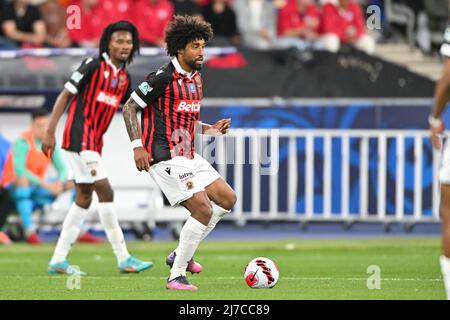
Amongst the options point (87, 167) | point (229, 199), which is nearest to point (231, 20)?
point (87, 167)

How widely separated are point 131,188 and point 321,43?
19.5ft

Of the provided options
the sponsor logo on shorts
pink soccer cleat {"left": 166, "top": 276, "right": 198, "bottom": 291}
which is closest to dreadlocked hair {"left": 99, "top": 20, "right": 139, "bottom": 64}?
the sponsor logo on shorts

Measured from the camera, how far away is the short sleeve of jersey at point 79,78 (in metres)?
14.3

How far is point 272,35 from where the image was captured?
993 inches

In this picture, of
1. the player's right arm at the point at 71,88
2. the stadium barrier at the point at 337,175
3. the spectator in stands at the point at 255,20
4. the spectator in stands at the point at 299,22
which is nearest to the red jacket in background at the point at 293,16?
the spectator in stands at the point at 299,22

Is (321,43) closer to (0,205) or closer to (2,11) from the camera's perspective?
(2,11)

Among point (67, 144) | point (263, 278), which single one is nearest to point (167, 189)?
point (263, 278)

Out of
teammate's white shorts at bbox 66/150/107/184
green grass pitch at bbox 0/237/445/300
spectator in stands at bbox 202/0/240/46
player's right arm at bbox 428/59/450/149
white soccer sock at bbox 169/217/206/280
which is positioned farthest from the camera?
spectator in stands at bbox 202/0/240/46

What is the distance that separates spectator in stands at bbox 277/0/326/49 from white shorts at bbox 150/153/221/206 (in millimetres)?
12273

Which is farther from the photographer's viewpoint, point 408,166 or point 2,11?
point 2,11

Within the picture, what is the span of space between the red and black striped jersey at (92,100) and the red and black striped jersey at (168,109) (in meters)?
1.88

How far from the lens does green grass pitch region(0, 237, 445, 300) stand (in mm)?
11641

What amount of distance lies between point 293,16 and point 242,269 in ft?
34.9

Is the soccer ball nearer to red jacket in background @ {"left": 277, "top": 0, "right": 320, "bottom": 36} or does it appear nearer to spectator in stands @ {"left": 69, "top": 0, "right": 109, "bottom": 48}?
spectator in stands @ {"left": 69, "top": 0, "right": 109, "bottom": 48}
